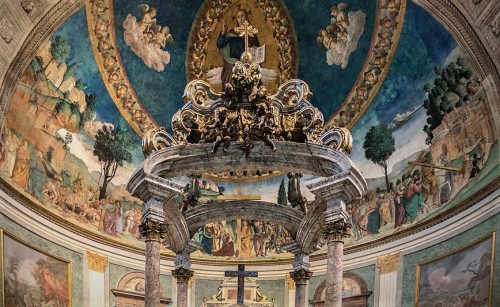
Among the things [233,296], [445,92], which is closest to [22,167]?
[233,296]

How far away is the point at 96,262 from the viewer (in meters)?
19.4

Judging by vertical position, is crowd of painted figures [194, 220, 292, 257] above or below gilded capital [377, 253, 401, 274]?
above

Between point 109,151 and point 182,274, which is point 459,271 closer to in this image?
point 182,274

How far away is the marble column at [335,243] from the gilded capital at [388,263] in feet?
19.6

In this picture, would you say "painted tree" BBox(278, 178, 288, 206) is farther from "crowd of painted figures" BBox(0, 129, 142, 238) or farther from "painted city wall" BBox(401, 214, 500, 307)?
"painted city wall" BBox(401, 214, 500, 307)

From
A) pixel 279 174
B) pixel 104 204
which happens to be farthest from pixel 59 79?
pixel 279 174

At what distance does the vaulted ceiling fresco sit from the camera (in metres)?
17.5

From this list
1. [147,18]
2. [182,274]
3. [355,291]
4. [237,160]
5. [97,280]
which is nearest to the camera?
[237,160]

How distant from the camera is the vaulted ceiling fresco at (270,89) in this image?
17.5 m

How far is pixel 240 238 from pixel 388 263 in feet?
16.7

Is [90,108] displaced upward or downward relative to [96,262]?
upward

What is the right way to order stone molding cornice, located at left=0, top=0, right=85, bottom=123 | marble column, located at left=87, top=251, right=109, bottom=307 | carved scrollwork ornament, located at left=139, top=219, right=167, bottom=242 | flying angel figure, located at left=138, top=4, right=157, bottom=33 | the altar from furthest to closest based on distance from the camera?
flying angel figure, located at left=138, top=4, right=157, bottom=33 → marble column, located at left=87, top=251, right=109, bottom=307 → the altar → stone molding cornice, located at left=0, top=0, right=85, bottom=123 → carved scrollwork ornament, located at left=139, top=219, right=167, bottom=242

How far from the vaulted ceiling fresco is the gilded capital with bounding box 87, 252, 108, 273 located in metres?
0.48

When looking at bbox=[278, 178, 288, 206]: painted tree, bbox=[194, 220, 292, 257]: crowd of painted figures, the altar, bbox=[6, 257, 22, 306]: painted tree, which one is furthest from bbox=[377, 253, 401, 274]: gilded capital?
bbox=[6, 257, 22, 306]: painted tree
